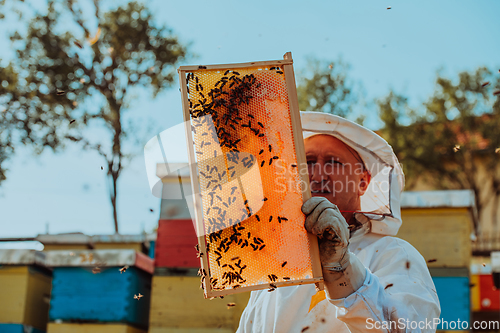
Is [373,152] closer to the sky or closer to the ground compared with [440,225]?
closer to the sky

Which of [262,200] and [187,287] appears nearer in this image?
[262,200]

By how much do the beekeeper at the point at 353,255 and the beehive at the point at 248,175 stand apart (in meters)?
0.12

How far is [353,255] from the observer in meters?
1.95

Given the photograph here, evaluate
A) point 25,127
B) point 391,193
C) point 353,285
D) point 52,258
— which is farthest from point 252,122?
point 25,127

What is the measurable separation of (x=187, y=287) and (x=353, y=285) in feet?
11.8

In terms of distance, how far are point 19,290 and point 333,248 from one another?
4.67 meters

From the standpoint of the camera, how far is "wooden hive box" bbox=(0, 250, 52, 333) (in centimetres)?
520

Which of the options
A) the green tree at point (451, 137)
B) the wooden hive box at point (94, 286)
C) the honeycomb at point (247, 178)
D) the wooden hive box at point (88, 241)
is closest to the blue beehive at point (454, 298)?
the wooden hive box at point (94, 286)

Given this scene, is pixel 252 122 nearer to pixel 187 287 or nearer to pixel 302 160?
pixel 302 160

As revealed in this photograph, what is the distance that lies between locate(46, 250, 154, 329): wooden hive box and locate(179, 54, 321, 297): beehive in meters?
3.38

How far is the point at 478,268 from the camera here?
610cm

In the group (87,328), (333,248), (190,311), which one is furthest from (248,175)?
(87,328)

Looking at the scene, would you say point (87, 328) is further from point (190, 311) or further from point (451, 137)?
point (451, 137)

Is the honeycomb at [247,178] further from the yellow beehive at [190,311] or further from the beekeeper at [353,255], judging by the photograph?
the yellow beehive at [190,311]
